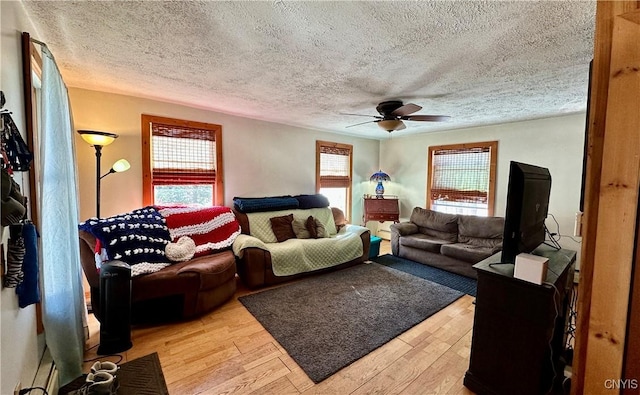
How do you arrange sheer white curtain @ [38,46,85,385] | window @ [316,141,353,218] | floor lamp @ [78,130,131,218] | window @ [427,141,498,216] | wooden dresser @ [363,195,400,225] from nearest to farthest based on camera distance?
sheer white curtain @ [38,46,85,385] → floor lamp @ [78,130,131,218] → window @ [427,141,498,216] → window @ [316,141,353,218] → wooden dresser @ [363,195,400,225]

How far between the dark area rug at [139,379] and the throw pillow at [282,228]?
2.10 meters

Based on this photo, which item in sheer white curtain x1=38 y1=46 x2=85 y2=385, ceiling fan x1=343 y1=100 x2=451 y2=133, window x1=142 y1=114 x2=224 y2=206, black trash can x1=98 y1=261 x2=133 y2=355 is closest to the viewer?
sheer white curtain x1=38 y1=46 x2=85 y2=385

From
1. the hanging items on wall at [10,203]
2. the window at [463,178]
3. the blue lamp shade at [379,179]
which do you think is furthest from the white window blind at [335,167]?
the hanging items on wall at [10,203]

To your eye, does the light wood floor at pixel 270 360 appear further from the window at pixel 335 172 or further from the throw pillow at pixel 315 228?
the window at pixel 335 172

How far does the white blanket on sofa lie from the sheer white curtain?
5.40 feet

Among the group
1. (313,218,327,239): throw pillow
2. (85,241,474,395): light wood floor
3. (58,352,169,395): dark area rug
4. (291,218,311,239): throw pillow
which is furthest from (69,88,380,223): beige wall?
(58,352,169,395): dark area rug

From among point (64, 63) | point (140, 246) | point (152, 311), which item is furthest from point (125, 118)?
point (152, 311)

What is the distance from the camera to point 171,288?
2.42m

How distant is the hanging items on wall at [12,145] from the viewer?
1.15 meters

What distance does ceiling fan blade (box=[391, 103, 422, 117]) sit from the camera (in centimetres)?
266

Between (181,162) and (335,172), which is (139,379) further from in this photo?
(335,172)

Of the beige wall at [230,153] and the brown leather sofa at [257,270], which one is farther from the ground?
the beige wall at [230,153]

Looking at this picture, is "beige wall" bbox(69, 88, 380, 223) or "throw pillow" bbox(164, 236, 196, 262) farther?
"beige wall" bbox(69, 88, 380, 223)

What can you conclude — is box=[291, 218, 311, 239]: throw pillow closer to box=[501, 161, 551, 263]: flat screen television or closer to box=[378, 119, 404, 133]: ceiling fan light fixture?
box=[378, 119, 404, 133]: ceiling fan light fixture
